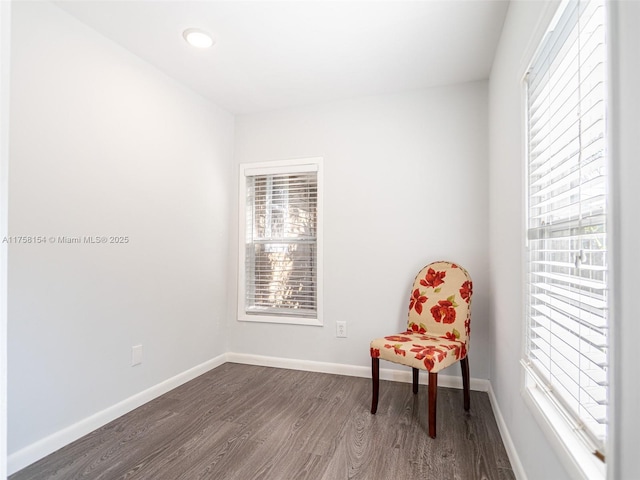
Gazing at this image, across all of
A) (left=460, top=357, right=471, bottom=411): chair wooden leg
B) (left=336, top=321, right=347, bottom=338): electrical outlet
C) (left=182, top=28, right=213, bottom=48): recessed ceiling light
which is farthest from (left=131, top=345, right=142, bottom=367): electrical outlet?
(left=460, top=357, right=471, bottom=411): chair wooden leg

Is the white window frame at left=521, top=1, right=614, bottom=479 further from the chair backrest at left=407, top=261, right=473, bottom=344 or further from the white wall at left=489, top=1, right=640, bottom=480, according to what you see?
the chair backrest at left=407, top=261, right=473, bottom=344

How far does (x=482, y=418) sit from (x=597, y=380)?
1.59 meters

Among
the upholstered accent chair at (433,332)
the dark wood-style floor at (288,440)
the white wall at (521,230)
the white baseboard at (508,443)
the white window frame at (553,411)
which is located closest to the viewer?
the white wall at (521,230)

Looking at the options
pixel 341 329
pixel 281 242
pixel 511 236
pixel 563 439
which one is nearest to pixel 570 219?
pixel 563 439

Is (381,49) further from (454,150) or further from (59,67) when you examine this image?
Result: (59,67)

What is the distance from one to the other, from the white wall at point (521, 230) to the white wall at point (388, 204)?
0.74 ft

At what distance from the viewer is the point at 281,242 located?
11.0 ft

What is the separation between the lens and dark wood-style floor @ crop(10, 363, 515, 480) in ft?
5.75

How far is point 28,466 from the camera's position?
1.78m

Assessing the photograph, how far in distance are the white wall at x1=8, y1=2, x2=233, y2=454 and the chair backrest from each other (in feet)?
5.90

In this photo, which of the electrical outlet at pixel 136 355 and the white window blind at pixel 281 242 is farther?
the white window blind at pixel 281 242

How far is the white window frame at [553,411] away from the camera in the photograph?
0.91 metres

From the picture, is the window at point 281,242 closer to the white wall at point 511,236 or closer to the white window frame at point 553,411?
the white wall at point 511,236

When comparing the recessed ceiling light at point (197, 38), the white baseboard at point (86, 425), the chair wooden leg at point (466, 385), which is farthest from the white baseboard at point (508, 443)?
the recessed ceiling light at point (197, 38)
